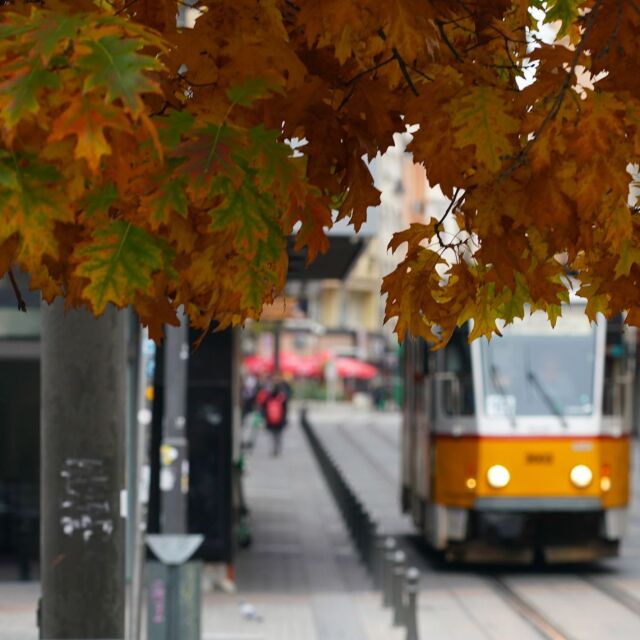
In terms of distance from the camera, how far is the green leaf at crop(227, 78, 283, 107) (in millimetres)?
4234

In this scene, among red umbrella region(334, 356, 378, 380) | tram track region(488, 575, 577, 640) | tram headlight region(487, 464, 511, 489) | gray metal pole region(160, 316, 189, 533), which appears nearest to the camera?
gray metal pole region(160, 316, 189, 533)

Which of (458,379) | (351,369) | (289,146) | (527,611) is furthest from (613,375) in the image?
(351,369)

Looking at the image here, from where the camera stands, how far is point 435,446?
19.1 meters

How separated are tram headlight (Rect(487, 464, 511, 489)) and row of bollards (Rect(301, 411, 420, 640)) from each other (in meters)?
1.25

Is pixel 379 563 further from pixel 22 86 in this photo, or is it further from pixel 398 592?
pixel 22 86

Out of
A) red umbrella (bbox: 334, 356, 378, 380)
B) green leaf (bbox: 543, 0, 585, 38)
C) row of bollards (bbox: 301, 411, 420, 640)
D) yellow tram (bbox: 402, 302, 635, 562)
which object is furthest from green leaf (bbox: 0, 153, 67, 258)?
red umbrella (bbox: 334, 356, 378, 380)

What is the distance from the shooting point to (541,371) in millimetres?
18844

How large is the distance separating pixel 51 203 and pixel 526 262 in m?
1.40

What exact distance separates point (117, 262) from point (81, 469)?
322 cm

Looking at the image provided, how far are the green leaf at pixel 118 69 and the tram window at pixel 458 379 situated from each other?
15.1 m

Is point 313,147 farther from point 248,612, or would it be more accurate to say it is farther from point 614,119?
point 248,612

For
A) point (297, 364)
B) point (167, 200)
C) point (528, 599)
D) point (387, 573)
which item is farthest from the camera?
point (297, 364)

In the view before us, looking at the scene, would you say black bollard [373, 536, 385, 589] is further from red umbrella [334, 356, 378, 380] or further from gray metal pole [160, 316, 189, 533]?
red umbrella [334, 356, 378, 380]

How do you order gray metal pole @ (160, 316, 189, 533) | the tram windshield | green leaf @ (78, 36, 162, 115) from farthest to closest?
1. the tram windshield
2. gray metal pole @ (160, 316, 189, 533)
3. green leaf @ (78, 36, 162, 115)
